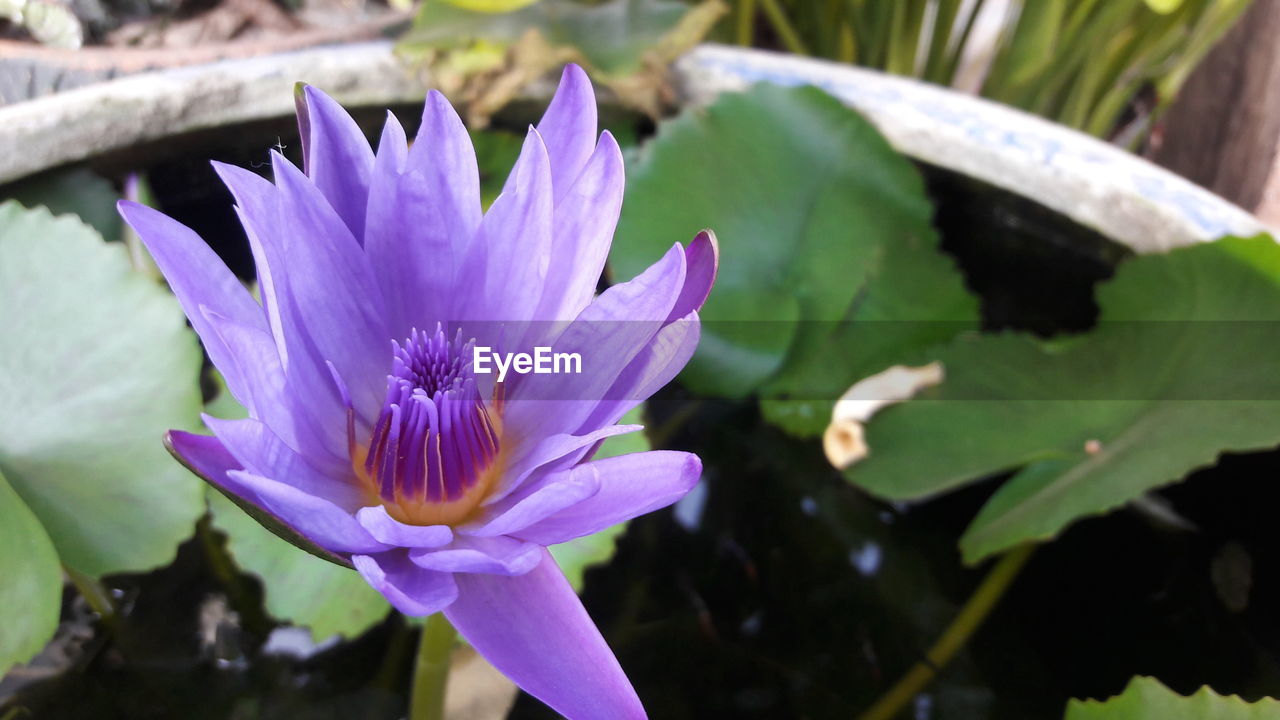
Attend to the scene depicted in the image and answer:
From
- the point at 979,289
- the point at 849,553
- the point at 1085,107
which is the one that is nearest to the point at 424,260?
the point at 849,553

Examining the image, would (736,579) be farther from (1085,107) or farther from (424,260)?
(1085,107)

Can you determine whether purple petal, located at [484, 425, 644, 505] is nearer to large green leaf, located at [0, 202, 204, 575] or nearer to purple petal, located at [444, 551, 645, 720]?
purple petal, located at [444, 551, 645, 720]

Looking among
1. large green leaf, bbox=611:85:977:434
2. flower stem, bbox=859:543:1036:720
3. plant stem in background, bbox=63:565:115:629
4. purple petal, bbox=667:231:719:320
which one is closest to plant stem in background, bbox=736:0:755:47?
large green leaf, bbox=611:85:977:434

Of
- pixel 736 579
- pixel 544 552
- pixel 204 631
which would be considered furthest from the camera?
pixel 736 579

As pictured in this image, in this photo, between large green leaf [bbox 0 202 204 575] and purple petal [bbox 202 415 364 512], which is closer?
purple petal [bbox 202 415 364 512]

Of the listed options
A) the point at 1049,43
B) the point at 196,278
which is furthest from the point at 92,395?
the point at 1049,43

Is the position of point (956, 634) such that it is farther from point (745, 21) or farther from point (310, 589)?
point (745, 21)
